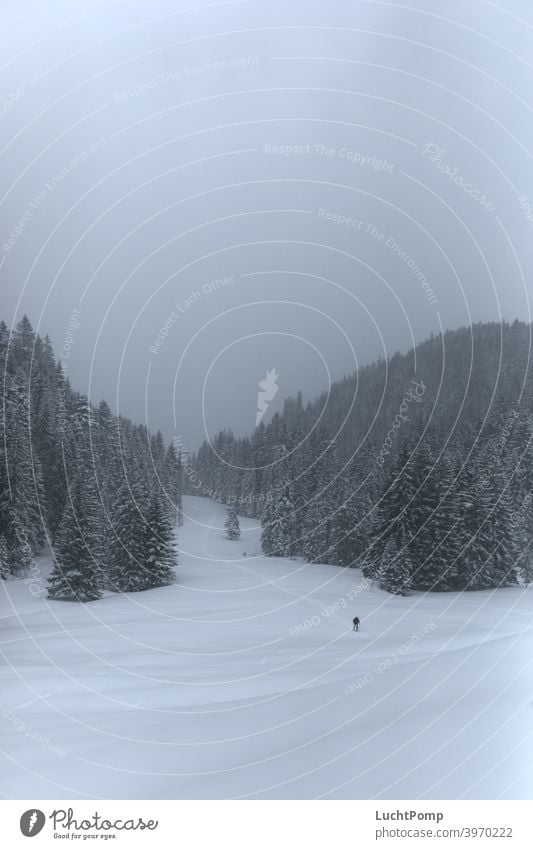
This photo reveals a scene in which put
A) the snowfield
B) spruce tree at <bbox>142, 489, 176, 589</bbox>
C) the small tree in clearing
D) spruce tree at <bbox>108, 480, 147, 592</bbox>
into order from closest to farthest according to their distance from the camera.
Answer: the snowfield < spruce tree at <bbox>108, 480, 147, 592</bbox> < spruce tree at <bbox>142, 489, 176, 589</bbox> < the small tree in clearing

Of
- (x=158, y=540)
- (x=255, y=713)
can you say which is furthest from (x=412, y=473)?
(x=255, y=713)

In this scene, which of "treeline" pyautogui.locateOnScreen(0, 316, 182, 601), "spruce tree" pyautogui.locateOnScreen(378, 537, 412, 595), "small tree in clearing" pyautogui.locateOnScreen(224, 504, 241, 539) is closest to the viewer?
"treeline" pyautogui.locateOnScreen(0, 316, 182, 601)

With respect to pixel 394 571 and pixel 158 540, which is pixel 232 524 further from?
pixel 394 571

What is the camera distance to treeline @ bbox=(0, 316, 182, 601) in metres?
12.2

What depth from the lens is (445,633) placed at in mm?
13977

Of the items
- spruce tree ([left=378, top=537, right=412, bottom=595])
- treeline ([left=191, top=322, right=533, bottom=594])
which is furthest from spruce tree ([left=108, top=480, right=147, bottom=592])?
spruce tree ([left=378, top=537, right=412, bottom=595])

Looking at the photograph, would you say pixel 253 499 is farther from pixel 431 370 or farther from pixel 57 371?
pixel 431 370

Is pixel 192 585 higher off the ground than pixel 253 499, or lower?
lower
